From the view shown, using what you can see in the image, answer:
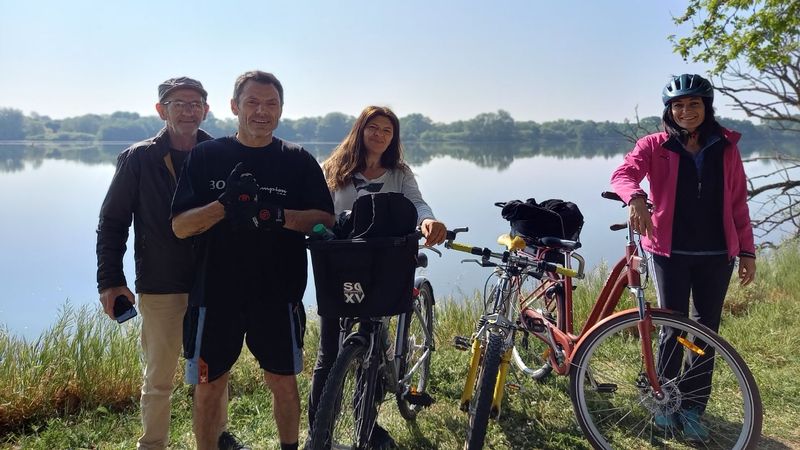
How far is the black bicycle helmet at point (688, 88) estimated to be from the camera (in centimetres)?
269

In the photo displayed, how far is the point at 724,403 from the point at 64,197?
92.8 ft

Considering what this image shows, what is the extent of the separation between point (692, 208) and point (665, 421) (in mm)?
1143

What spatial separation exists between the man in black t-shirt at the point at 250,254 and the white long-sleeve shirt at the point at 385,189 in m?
0.54

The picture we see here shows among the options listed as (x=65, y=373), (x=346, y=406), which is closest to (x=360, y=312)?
(x=346, y=406)

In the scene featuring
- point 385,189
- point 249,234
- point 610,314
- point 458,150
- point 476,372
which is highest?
point 458,150

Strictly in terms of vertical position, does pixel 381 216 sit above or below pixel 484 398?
above

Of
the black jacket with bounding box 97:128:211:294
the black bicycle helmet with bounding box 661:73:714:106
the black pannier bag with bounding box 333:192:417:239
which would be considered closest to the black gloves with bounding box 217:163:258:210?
the black pannier bag with bounding box 333:192:417:239

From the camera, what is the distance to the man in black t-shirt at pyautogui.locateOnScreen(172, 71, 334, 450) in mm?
2115

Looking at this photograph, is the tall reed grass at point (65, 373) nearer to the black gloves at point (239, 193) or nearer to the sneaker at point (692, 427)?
the black gloves at point (239, 193)

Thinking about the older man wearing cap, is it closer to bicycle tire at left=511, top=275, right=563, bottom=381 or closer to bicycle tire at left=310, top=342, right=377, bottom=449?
bicycle tire at left=310, top=342, right=377, bottom=449

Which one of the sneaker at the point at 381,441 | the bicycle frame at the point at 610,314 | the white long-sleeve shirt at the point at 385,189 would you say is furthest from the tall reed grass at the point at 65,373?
the bicycle frame at the point at 610,314

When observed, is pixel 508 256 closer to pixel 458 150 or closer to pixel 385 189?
pixel 385 189

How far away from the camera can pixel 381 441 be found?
280cm

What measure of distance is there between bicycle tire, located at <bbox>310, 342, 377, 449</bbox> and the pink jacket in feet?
5.21
